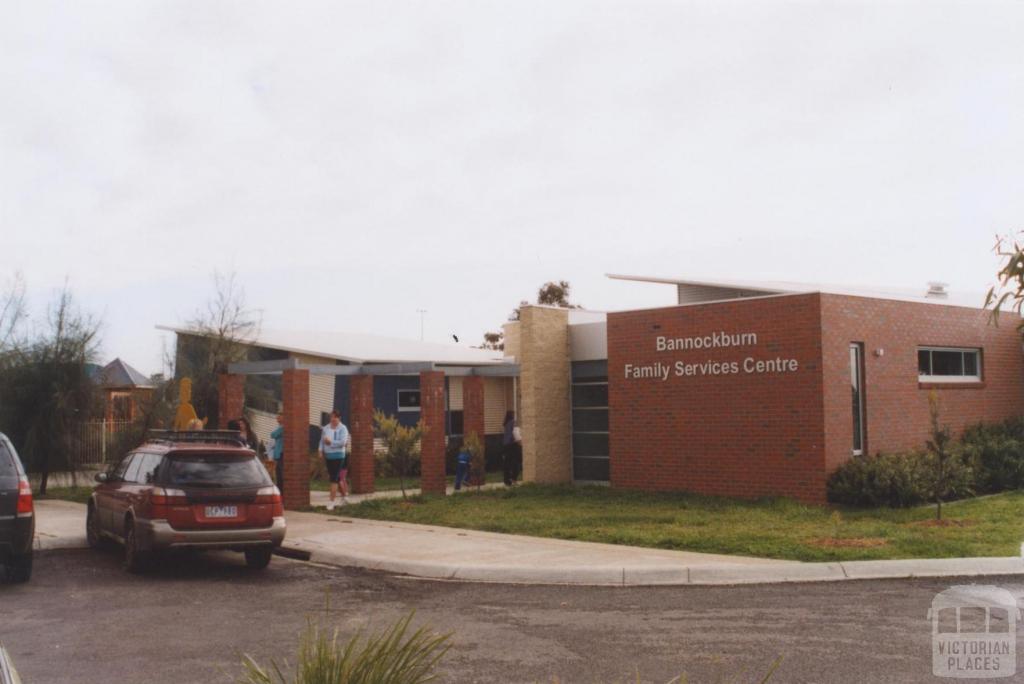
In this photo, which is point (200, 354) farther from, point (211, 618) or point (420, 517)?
point (211, 618)

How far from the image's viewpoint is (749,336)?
17.7 m

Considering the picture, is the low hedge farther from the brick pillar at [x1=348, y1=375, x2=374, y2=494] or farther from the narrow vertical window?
the brick pillar at [x1=348, y1=375, x2=374, y2=494]

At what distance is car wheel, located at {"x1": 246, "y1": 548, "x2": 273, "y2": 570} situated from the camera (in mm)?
12086

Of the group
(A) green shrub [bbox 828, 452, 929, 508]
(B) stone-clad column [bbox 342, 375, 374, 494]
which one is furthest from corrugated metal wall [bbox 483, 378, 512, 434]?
(A) green shrub [bbox 828, 452, 929, 508]

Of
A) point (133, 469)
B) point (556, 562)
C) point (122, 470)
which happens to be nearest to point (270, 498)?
point (133, 469)

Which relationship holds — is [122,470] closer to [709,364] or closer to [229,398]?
[229,398]

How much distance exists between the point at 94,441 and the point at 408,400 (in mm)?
9722

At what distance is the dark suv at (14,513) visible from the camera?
10516mm

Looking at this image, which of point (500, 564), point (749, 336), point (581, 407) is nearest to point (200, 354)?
point (581, 407)

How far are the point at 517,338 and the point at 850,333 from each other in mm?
8944

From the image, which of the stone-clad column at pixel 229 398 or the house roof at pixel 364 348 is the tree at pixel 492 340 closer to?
the house roof at pixel 364 348

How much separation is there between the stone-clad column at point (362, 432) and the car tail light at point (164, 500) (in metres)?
8.93

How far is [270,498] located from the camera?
464 inches

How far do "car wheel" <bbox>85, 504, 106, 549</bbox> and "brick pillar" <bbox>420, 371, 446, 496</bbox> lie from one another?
6.70m
